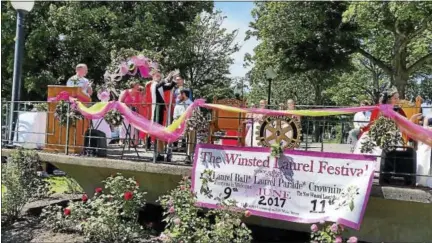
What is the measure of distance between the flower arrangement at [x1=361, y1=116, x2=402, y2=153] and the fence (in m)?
0.13

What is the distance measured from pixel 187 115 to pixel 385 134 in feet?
8.92

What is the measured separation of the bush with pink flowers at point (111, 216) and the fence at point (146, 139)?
29.0 inches

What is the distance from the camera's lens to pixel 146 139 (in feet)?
29.6

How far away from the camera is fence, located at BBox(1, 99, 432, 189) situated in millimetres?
5965

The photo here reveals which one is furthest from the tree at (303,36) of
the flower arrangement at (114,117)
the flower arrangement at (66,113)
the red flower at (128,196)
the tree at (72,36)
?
the red flower at (128,196)

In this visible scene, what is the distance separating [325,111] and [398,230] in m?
1.71

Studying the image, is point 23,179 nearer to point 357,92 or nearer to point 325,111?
point 325,111

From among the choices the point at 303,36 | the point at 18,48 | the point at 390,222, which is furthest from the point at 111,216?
the point at 303,36

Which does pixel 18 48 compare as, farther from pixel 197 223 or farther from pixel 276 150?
pixel 276 150

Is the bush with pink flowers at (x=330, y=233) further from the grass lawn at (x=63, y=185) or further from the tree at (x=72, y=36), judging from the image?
the tree at (x=72, y=36)

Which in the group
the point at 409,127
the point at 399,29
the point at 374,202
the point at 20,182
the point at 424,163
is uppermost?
the point at 399,29

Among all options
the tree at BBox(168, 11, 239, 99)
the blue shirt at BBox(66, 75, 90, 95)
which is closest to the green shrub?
the blue shirt at BBox(66, 75, 90, 95)

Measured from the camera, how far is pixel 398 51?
21156 mm

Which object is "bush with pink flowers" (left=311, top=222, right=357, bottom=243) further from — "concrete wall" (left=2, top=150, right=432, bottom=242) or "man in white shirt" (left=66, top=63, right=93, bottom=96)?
"man in white shirt" (left=66, top=63, right=93, bottom=96)
